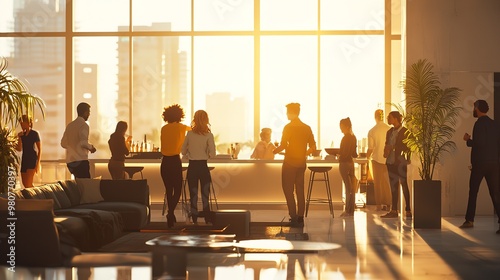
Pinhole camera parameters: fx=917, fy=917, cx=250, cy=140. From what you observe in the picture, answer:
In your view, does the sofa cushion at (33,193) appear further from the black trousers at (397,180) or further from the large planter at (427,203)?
the black trousers at (397,180)

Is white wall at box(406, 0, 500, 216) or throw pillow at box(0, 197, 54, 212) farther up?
white wall at box(406, 0, 500, 216)

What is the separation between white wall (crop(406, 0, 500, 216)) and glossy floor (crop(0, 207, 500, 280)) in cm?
72

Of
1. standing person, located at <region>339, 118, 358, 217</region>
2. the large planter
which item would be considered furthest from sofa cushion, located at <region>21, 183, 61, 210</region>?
standing person, located at <region>339, 118, 358, 217</region>

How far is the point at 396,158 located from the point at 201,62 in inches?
217

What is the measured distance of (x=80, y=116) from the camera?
39.1 feet

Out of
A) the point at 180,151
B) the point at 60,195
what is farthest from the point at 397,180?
the point at 60,195

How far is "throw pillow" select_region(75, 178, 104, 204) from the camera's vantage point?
36.3 feet

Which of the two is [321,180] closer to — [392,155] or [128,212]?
[392,155]

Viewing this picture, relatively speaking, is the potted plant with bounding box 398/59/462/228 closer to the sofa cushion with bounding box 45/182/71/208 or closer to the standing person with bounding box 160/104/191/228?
the standing person with bounding box 160/104/191/228

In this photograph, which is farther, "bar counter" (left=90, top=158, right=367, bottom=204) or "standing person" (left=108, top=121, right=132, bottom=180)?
"bar counter" (left=90, top=158, right=367, bottom=204)

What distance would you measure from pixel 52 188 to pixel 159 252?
5.59 m

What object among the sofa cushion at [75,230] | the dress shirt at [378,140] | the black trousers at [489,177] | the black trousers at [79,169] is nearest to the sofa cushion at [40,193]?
the sofa cushion at [75,230]

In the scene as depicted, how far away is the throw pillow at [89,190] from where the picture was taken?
36.3 feet

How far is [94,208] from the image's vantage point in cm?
1036
